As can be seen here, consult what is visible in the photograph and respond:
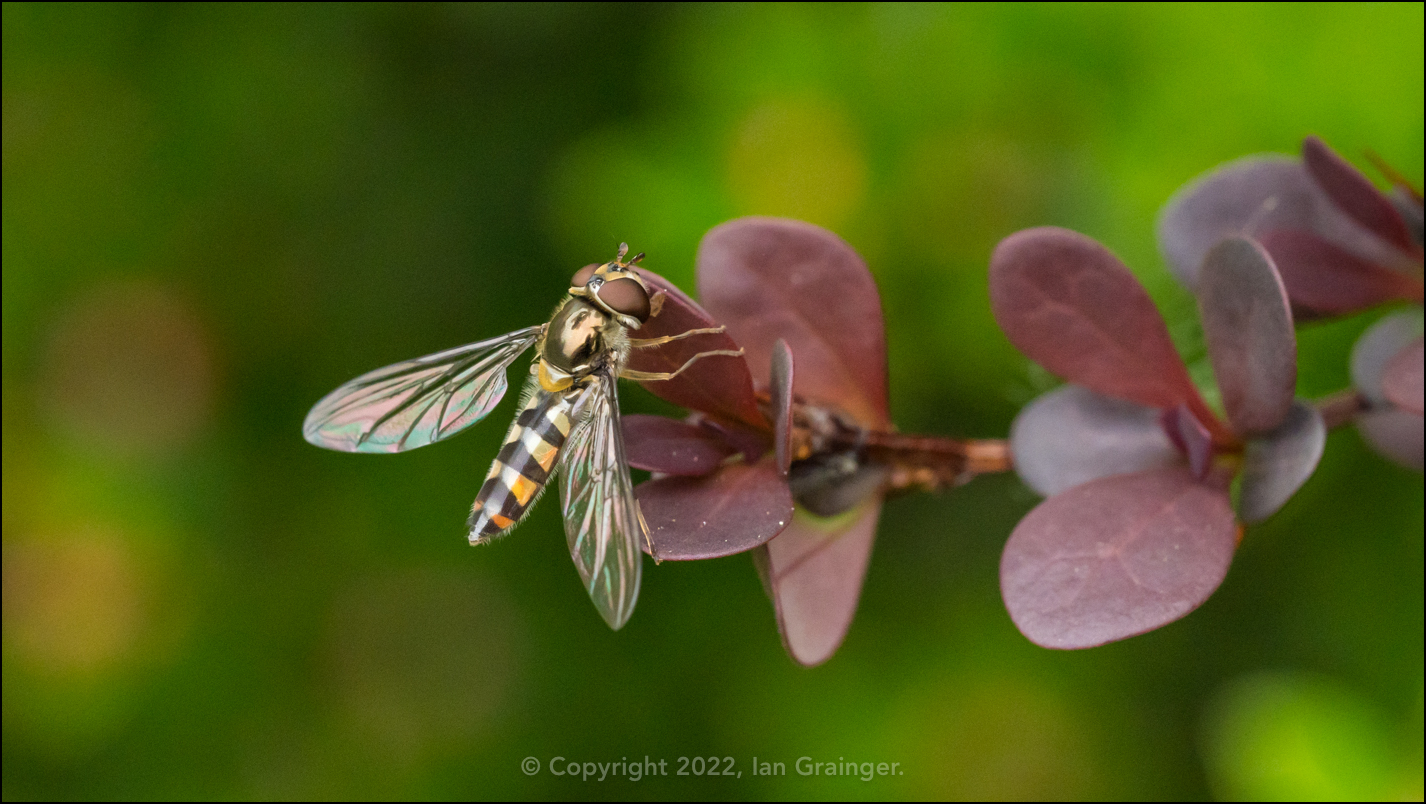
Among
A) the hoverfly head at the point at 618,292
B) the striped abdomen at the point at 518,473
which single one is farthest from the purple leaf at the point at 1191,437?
the striped abdomen at the point at 518,473

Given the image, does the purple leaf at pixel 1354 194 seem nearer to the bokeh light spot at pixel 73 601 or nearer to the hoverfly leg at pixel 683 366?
the hoverfly leg at pixel 683 366

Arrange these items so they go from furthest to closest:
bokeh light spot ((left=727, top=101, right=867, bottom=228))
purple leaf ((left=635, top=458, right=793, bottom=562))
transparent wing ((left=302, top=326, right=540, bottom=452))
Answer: bokeh light spot ((left=727, top=101, right=867, bottom=228)) → transparent wing ((left=302, top=326, right=540, bottom=452)) → purple leaf ((left=635, top=458, right=793, bottom=562))

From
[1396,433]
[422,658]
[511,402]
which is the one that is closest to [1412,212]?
[1396,433]

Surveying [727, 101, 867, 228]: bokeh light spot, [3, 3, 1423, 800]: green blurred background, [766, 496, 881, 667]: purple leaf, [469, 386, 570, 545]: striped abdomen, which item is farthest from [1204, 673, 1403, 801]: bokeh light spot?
[469, 386, 570, 545]: striped abdomen

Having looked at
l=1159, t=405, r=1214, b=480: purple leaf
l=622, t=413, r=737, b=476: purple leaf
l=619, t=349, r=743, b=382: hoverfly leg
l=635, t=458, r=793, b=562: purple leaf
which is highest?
l=619, t=349, r=743, b=382: hoverfly leg

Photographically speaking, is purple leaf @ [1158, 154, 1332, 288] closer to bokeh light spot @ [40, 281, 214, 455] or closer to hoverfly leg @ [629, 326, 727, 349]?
hoverfly leg @ [629, 326, 727, 349]

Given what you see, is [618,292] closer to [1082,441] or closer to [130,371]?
[1082,441]
